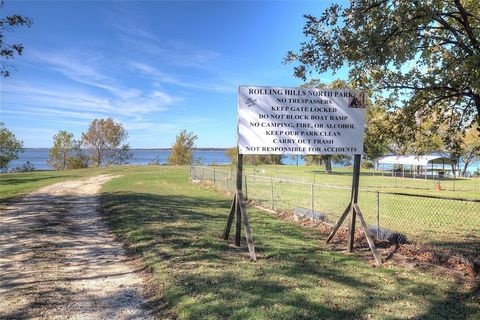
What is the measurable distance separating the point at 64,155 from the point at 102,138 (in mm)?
7735

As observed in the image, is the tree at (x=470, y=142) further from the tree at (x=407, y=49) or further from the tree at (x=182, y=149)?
the tree at (x=182, y=149)

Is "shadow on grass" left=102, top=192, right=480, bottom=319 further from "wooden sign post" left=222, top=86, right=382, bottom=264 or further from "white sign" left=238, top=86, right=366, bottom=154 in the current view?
"white sign" left=238, top=86, right=366, bottom=154

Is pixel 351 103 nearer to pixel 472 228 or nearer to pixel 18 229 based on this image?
pixel 472 228

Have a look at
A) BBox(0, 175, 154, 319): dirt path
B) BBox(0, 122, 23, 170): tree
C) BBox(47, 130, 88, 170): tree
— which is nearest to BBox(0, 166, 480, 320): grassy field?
BBox(0, 175, 154, 319): dirt path

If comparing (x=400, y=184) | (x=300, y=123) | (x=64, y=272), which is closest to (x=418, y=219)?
(x=300, y=123)

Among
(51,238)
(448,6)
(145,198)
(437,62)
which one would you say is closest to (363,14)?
(448,6)

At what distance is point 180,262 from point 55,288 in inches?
76.7

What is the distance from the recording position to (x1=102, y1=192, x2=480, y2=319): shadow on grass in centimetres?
477

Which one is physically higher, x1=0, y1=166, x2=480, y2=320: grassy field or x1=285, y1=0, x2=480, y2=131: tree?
x1=285, y1=0, x2=480, y2=131: tree

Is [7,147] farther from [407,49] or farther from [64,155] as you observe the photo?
[407,49]

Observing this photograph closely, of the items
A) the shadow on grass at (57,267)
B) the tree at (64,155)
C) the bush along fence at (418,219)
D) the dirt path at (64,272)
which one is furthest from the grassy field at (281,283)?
the tree at (64,155)

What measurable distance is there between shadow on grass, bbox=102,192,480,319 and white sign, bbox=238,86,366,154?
6.59ft

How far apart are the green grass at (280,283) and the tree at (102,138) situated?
6093cm

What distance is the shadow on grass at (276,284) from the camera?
4.77 m
